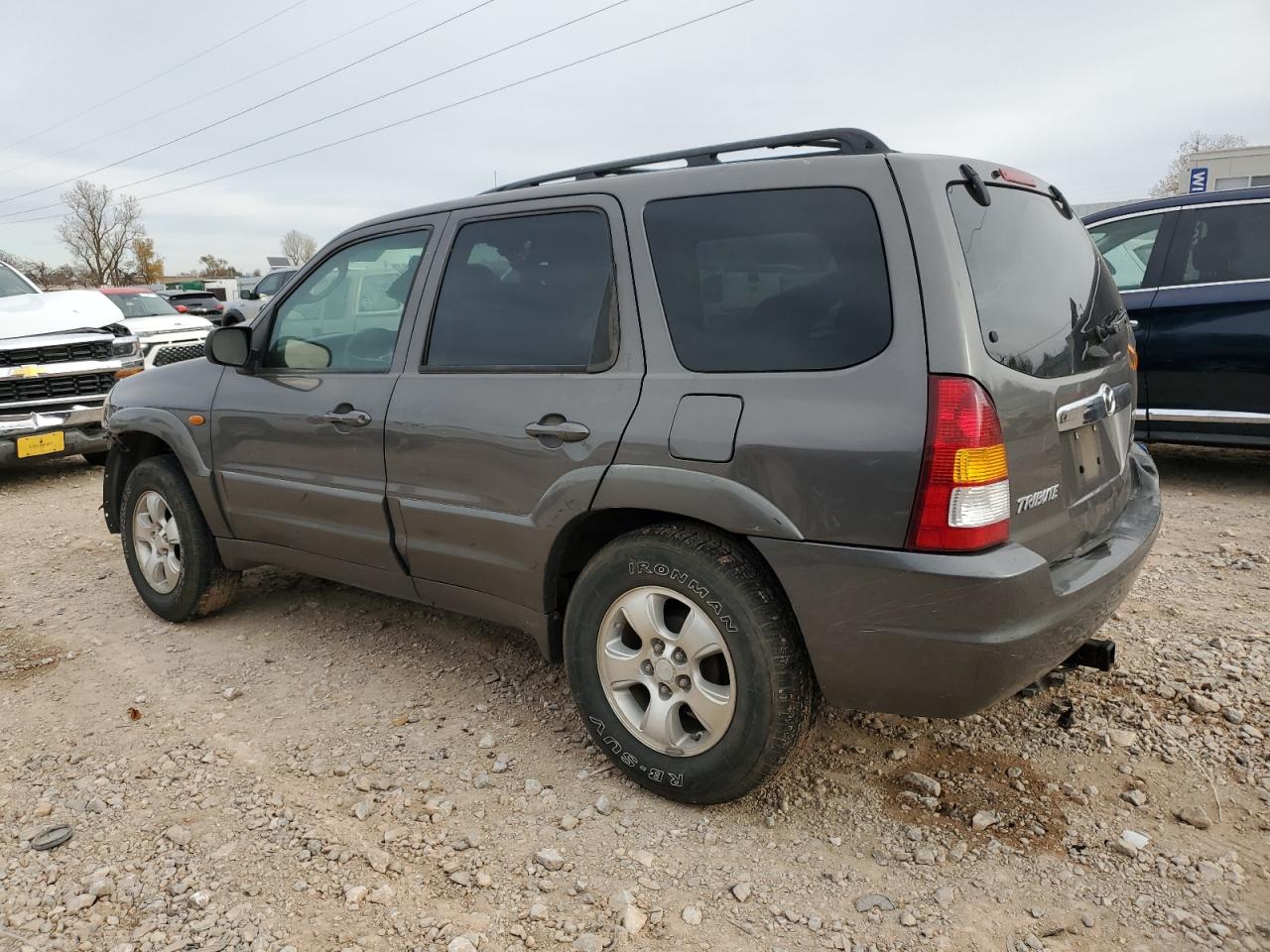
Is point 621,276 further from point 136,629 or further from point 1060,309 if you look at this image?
point 136,629

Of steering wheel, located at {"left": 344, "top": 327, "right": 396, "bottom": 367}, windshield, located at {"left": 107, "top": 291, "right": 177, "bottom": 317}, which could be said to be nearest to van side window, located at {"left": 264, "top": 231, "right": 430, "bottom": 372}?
steering wheel, located at {"left": 344, "top": 327, "right": 396, "bottom": 367}

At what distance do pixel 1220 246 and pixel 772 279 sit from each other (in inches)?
189

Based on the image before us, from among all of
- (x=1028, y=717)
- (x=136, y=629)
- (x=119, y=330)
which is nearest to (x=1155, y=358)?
(x=1028, y=717)

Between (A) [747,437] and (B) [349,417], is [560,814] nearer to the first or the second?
(A) [747,437]

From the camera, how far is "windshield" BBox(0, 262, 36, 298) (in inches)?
334

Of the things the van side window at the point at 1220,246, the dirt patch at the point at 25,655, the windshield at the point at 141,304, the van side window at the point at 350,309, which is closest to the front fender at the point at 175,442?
the van side window at the point at 350,309

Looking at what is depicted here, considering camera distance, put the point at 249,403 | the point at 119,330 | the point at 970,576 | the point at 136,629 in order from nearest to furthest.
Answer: the point at 970,576 < the point at 249,403 < the point at 136,629 < the point at 119,330

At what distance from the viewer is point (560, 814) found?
273cm

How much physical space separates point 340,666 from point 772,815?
203cm

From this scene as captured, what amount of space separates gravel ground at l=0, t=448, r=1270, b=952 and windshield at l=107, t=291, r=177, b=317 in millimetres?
10427

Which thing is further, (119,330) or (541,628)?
(119,330)

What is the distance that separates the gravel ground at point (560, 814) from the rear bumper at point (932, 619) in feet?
1.61

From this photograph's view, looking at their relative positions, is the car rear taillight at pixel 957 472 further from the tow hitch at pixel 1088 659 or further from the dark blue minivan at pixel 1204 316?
the dark blue minivan at pixel 1204 316

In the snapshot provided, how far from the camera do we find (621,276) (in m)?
2.74
